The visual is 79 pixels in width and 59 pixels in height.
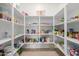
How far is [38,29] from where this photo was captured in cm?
140

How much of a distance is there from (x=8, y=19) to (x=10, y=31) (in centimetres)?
13

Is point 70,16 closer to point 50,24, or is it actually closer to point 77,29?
point 77,29

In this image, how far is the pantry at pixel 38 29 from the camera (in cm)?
85

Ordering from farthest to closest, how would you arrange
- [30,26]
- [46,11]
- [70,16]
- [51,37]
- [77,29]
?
[46,11] → [51,37] → [30,26] → [70,16] → [77,29]

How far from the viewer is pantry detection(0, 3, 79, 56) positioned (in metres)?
0.85

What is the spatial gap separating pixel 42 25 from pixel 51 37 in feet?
0.70

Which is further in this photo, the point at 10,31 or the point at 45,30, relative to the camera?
the point at 45,30

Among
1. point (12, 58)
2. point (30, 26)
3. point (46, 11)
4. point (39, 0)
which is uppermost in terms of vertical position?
point (46, 11)

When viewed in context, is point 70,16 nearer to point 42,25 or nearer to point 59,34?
point 59,34

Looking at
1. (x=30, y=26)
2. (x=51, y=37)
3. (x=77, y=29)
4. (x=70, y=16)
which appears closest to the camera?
(x=77, y=29)

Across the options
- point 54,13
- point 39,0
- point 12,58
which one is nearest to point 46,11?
point 54,13

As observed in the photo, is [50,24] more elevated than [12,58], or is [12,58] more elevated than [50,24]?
[50,24]

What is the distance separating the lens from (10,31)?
991 mm

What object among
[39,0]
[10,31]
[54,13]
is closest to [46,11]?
[54,13]
